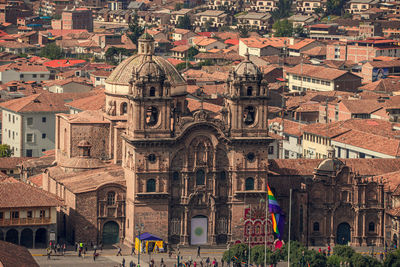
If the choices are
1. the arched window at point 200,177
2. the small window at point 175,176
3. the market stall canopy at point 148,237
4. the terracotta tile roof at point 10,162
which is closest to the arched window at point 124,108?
the small window at point 175,176

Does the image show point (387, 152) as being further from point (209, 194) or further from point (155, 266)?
point (155, 266)

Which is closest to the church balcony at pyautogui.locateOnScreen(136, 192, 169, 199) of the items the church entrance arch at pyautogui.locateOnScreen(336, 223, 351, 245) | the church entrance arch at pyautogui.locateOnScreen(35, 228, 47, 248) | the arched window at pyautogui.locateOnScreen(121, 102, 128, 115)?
the church entrance arch at pyautogui.locateOnScreen(35, 228, 47, 248)

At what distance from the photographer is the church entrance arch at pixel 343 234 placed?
150625 millimetres

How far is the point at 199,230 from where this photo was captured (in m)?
148

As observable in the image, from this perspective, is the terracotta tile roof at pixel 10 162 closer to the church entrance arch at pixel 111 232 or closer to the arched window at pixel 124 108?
the arched window at pixel 124 108

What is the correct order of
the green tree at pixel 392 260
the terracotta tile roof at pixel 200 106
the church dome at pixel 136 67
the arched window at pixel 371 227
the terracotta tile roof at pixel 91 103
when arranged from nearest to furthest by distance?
the green tree at pixel 392 260 → the arched window at pixel 371 227 → the church dome at pixel 136 67 → the terracotta tile roof at pixel 91 103 → the terracotta tile roof at pixel 200 106

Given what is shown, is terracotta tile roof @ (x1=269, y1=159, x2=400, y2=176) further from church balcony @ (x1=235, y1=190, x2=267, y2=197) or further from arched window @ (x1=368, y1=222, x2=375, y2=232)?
arched window @ (x1=368, y1=222, x2=375, y2=232)

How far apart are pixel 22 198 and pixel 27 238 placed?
4.19 metres

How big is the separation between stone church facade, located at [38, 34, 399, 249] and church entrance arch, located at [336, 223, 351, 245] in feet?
0.36

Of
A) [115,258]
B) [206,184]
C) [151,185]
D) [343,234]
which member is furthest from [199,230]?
[343,234]

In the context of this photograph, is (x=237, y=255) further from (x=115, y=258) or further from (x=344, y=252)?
(x=115, y=258)

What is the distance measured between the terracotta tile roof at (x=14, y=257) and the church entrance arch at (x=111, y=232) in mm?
19750

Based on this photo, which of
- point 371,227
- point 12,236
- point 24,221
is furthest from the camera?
point 371,227

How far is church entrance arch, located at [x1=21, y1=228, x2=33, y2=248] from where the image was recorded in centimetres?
14275
